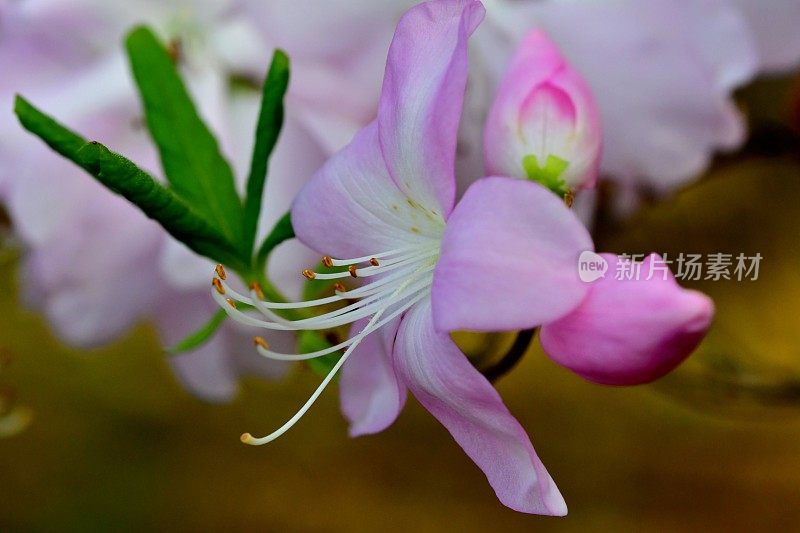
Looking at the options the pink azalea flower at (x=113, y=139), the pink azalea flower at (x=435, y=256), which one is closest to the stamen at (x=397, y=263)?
the pink azalea flower at (x=435, y=256)

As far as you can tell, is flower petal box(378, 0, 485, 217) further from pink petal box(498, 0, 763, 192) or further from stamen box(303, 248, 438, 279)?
pink petal box(498, 0, 763, 192)

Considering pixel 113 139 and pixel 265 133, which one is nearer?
pixel 265 133

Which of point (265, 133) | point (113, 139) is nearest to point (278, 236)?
point (265, 133)

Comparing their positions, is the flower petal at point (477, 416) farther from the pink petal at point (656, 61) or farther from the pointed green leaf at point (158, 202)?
the pink petal at point (656, 61)

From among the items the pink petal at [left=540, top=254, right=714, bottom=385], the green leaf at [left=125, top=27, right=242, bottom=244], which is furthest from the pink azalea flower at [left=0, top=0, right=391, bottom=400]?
the pink petal at [left=540, top=254, right=714, bottom=385]

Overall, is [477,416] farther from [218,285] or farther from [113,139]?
[113,139]

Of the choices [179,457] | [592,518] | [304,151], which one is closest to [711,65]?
[304,151]

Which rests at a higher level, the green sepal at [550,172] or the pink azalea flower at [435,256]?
the green sepal at [550,172]

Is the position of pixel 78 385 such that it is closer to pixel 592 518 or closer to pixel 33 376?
pixel 33 376
